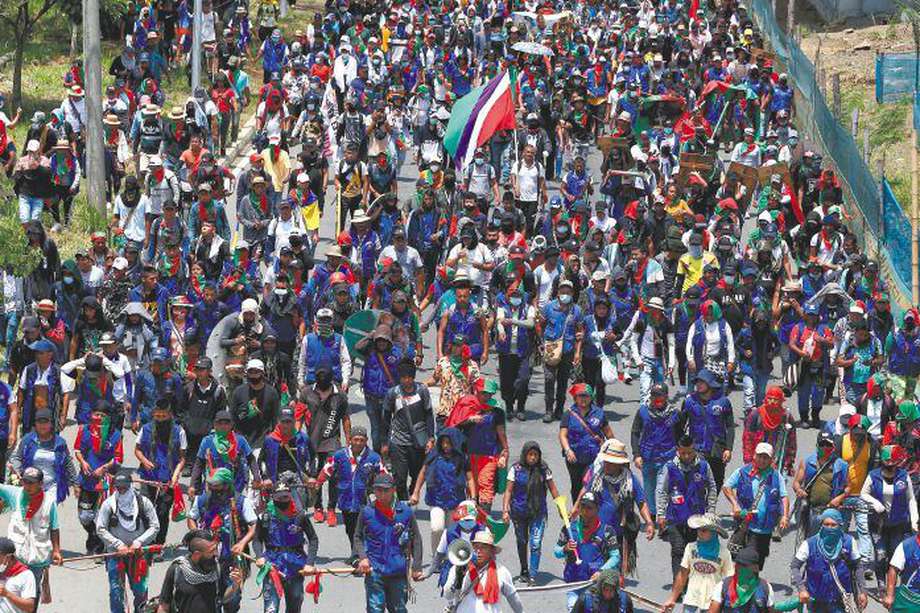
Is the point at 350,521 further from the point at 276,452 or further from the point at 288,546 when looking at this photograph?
the point at 288,546

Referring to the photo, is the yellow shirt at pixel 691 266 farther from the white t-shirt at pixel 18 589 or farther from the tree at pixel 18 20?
the tree at pixel 18 20

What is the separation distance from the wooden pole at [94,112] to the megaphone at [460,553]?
14108 mm

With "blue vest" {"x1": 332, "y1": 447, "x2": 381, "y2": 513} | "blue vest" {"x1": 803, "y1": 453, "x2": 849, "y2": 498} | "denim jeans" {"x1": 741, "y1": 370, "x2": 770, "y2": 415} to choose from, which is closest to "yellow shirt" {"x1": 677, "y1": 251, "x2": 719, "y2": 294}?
"denim jeans" {"x1": 741, "y1": 370, "x2": 770, "y2": 415}

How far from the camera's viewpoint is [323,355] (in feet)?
65.3

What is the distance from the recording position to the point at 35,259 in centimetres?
2173

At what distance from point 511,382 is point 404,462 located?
3.37 metres

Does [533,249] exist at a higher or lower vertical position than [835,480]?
higher

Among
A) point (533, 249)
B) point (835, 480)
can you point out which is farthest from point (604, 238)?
point (835, 480)

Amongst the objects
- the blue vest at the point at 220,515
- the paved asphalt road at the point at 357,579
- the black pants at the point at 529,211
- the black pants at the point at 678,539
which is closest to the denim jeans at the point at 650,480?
the paved asphalt road at the point at 357,579

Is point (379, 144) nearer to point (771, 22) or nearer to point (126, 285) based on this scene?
point (126, 285)

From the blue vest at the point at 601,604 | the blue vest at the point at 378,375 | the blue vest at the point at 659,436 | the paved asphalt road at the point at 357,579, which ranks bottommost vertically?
the paved asphalt road at the point at 357,579

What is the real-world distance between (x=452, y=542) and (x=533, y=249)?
8.97 m

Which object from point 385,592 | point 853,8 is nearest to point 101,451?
point 385,592

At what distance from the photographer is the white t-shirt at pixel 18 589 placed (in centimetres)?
1480
